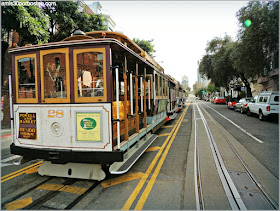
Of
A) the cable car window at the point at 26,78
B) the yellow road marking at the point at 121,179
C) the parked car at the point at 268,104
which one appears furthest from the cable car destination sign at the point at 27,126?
the parked car at the point at 268,104

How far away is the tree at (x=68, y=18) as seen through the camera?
41.8ft

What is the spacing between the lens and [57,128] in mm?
4145

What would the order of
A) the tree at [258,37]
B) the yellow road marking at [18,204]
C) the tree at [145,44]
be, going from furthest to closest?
the tree at [145,44], the tree at [258,37], the yellow road marking at [18,204]

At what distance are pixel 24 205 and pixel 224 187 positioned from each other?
389 centimetres

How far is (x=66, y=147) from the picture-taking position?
4.06m

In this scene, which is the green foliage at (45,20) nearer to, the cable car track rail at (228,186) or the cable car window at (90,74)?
the cable car window at (90,74)

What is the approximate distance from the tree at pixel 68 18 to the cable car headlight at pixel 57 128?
11.0 meters

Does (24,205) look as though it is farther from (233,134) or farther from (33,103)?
(233,134)

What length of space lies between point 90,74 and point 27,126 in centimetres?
195

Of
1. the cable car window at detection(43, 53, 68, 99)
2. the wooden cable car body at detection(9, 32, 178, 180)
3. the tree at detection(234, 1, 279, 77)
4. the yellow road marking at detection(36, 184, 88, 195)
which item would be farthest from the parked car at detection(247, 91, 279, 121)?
the cable car window at detection(43, 53, 68, 99)

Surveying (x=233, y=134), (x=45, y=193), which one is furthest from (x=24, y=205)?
(x=233, y=134)

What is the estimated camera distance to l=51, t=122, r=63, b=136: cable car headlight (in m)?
4.11

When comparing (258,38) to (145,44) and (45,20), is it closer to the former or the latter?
(145,44)

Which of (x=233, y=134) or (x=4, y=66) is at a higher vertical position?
(x=4, y=66)
